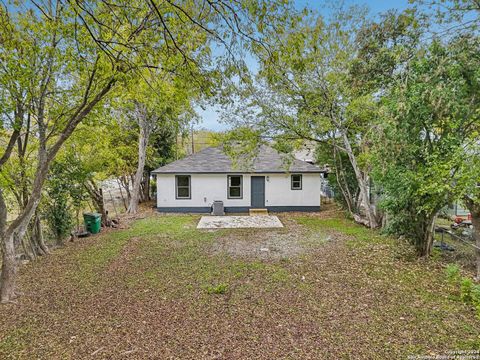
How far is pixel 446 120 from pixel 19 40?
7.82 meters

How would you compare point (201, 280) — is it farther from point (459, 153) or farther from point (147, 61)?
point (459, 153)

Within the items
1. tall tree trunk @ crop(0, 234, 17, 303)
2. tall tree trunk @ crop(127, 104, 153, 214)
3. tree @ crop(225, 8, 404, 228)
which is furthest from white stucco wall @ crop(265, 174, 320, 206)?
tall tree trunk @ crop(0, 234, 17, 303)

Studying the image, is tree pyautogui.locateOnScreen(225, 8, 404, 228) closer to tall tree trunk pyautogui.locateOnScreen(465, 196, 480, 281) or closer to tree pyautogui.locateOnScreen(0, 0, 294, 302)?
tall tree trunk pyautogui.locateOnScreen(465, 196, 480, 281)

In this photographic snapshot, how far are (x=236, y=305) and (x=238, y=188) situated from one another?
32.2 feet

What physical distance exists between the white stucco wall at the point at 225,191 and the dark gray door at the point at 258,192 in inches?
8.1

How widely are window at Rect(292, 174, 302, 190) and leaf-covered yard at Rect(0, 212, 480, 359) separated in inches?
252

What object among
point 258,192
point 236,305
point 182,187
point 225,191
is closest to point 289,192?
point 258,192

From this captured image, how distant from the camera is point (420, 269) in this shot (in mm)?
5895

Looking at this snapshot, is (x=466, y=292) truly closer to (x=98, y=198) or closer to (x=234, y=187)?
(x=234, y=187)

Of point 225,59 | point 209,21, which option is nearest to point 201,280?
point 225,59

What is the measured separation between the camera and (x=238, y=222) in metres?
11.4

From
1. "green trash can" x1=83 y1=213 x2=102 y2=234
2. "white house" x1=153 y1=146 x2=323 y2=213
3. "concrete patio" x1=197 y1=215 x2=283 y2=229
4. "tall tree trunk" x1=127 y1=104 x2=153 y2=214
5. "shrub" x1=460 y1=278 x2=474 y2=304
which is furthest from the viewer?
"white house" x1=153 y1=146 x2=323 y2=213

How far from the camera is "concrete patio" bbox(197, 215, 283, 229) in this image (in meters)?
10.6

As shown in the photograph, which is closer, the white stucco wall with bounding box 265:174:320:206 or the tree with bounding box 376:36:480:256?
the tree with bounding box 376:36:480:256
